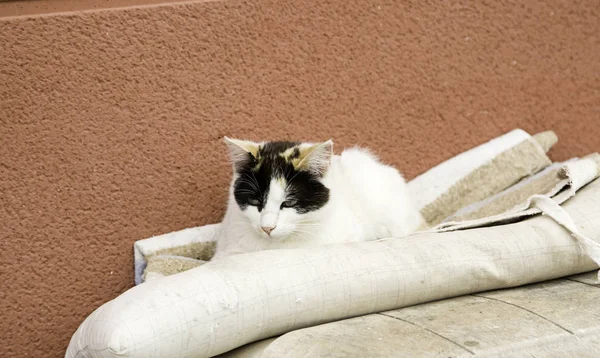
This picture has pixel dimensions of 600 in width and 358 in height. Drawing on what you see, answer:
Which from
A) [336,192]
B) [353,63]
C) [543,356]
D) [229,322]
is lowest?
[543,356]

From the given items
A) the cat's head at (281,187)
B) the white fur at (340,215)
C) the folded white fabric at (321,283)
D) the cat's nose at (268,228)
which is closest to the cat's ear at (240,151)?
the cat's head at (281,187)

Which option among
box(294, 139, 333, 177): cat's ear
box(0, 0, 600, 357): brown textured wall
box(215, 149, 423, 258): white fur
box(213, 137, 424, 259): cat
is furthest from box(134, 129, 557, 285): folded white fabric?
box(294, 139, 333, 177): cat's ear

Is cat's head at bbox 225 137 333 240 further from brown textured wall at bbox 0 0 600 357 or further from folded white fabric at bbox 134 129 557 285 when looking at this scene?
folded white fabric at bbox 134 129 557 285

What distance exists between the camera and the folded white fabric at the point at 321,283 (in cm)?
159

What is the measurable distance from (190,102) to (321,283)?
91 cm

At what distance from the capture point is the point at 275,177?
2053 millimetres

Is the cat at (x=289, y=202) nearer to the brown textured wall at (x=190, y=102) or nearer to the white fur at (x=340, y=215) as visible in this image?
the white fur at (x=340, y=215)

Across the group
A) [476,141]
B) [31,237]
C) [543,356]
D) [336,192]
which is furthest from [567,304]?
[31,237]

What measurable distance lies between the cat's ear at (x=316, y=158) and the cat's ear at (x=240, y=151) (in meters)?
0.13

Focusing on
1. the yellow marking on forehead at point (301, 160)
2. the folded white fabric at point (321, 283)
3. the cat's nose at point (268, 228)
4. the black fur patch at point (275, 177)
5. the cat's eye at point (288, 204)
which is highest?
the yellow marking on forehead at point (301, 160)

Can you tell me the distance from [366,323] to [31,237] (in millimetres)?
1083

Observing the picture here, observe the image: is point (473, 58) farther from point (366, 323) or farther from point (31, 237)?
point (31, 237)

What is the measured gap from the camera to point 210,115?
2.45m

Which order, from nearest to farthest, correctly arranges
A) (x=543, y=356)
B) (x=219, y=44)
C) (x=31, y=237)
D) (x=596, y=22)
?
(x=543, y=356) < (x=31, y=237) < (x=219, y=44) < (x=596, y=22)
